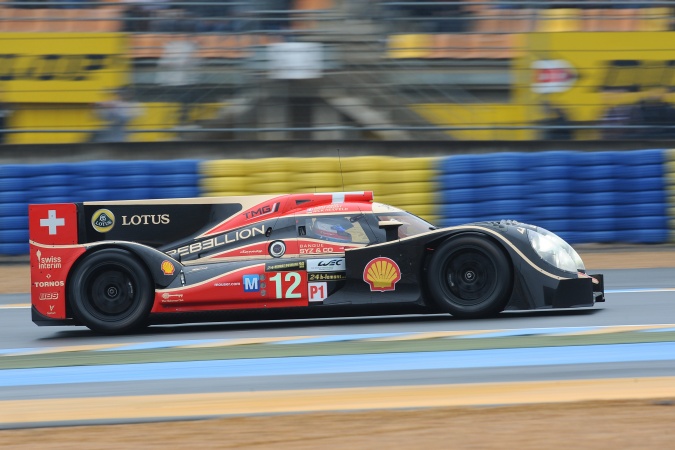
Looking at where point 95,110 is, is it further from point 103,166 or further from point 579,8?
point 579,8

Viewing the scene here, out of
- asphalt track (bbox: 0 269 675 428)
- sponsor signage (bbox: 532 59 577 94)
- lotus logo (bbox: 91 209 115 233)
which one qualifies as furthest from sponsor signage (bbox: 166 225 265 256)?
sponsor signage (bbox: 532 59 577 94)

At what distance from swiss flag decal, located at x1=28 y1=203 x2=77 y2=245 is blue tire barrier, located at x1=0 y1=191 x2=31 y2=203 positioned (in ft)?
19.2

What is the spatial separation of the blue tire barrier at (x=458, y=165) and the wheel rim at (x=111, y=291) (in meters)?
6.45

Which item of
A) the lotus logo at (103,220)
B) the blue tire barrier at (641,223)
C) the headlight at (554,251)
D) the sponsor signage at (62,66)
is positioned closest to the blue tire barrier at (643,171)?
the blue tire barrier at (641,223)

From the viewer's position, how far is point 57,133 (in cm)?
1507

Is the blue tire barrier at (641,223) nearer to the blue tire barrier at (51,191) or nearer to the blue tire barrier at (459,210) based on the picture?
the blue tire barrier at (459,210)

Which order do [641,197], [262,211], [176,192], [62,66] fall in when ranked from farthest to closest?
[62,66]
[176,192]
[641,197]
[262,211]

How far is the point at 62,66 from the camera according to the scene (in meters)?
15.7

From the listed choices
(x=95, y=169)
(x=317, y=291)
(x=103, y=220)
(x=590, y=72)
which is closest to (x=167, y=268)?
(x=103, y=220)

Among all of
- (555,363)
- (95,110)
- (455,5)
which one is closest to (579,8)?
(455,5)

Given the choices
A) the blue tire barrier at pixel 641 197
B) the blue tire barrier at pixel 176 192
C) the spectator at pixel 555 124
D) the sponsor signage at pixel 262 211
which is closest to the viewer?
the sponsor signage at pixel 262 211

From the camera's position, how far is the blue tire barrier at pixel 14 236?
12.9 metres

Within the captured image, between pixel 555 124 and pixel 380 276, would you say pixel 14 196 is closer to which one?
pixel 380 276

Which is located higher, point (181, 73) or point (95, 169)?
point (181, 73)
